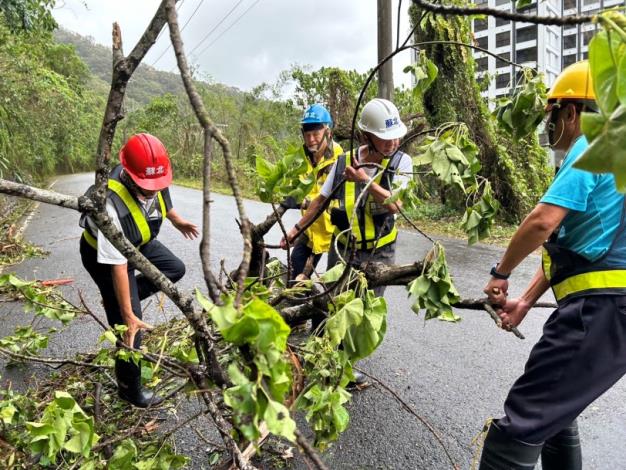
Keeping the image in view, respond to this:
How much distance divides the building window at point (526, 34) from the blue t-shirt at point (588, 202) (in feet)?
133

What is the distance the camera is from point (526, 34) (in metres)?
36.9

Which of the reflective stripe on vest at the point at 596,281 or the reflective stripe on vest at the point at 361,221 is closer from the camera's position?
the reflective stripe on vest at the point at 596,281

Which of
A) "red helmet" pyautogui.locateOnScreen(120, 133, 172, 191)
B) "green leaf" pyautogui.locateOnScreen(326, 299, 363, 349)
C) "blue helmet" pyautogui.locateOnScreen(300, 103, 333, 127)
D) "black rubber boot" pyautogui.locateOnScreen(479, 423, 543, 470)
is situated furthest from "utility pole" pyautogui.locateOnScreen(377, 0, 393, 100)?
"green leaf" pyautogui.locateOnScreen(326, 299, 363, 349)

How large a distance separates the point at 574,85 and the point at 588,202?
0.44m

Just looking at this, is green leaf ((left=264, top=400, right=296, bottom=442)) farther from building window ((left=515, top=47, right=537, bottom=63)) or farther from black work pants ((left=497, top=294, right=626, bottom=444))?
building window ((left=515, top=47, right=537, bottom=63))

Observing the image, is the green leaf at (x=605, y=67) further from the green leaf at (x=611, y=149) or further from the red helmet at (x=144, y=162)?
the red helmet at (x=144, y=162)

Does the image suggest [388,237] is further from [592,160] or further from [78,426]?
[592,160]

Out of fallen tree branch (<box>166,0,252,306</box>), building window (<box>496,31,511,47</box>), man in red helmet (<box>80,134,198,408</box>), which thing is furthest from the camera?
building window (<box>496,31,511,47</box>)

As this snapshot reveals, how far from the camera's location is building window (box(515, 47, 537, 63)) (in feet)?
115

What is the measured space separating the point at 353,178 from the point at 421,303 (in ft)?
2.39

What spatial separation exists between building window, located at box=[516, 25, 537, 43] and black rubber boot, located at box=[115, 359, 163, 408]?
134 feet

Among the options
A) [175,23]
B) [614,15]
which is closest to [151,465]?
[175,23]

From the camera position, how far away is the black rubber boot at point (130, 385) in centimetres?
275

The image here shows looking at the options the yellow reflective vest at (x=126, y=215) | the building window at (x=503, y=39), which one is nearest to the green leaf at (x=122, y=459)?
the yellow reflective vest at (x=126, y=215)
